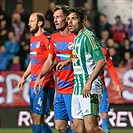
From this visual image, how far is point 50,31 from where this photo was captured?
15.8 meters

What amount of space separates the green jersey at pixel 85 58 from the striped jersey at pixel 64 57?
107cm

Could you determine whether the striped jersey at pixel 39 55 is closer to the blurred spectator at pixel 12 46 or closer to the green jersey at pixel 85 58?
the green jersey at pixel 85 58

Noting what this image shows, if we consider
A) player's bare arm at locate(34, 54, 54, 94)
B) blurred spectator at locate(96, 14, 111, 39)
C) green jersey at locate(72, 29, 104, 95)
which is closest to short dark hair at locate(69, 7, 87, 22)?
green jersey at locate(72, 29, 104, 95)

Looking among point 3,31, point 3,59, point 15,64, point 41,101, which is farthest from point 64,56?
point 3,31

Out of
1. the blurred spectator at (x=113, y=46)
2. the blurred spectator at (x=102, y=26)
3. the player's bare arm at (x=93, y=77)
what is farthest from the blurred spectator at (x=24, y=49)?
the player's bare arm at (x=93, y=77)

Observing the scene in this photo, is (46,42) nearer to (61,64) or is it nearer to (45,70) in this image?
(45,70)

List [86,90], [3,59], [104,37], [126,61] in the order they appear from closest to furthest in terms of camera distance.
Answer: [86,90], [3,59], [126,61], [104,37]

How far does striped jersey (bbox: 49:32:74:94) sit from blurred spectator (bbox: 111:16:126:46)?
294 inches

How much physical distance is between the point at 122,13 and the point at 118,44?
1.69m

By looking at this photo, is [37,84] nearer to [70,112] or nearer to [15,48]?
[70,112]

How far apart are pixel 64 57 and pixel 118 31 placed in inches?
302

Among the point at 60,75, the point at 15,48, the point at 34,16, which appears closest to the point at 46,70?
the point at 60,75

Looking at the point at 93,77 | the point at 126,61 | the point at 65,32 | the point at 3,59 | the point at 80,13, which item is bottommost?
the point at 126,61

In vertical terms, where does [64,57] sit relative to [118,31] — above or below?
above
